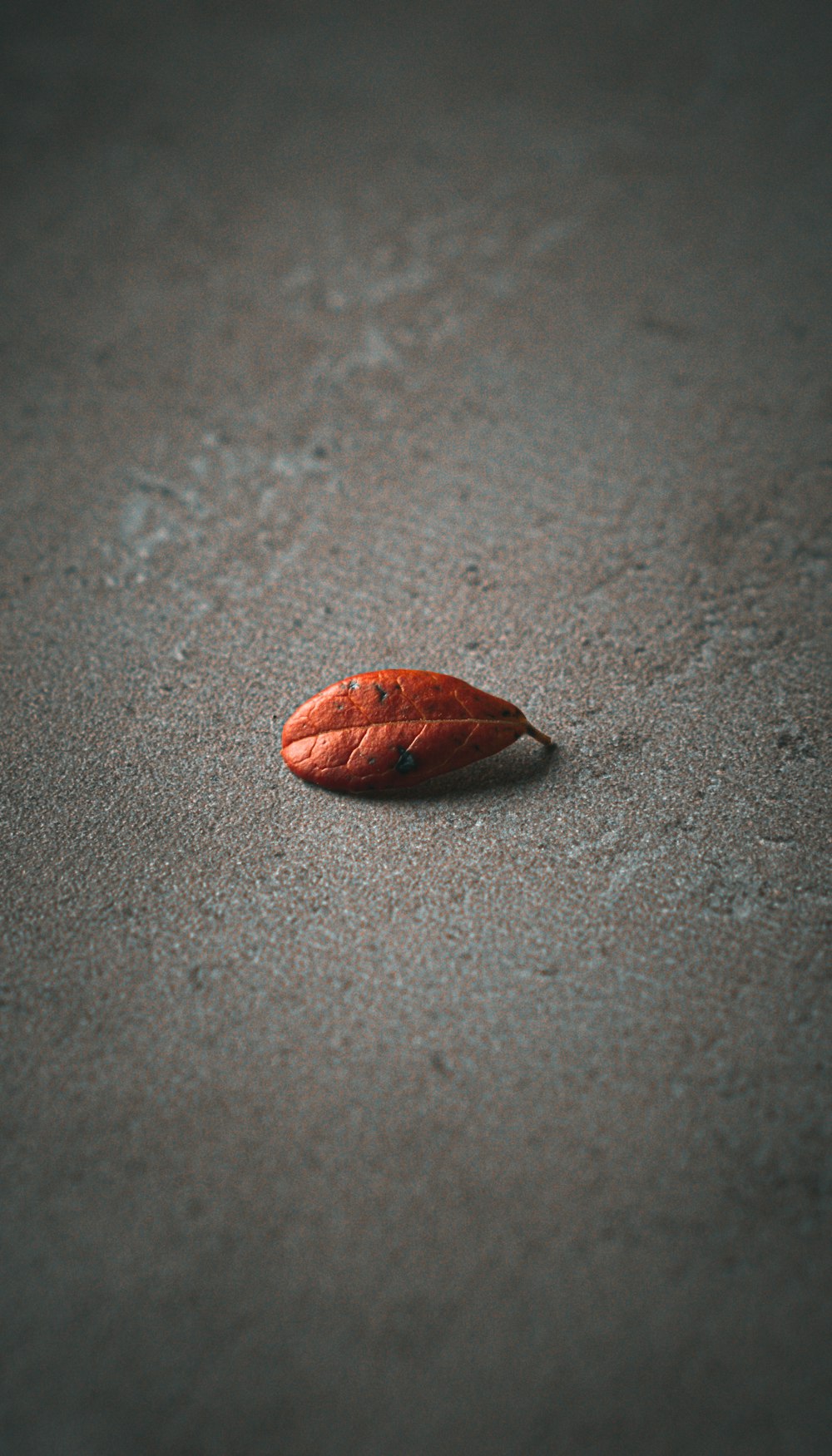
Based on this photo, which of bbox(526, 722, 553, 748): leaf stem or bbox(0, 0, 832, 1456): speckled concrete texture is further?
bbox(526, 722, 553, 748): leaf stem

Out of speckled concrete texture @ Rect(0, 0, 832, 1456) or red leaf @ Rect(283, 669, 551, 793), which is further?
red leaf @ Rect(283, 669, 551, 793)

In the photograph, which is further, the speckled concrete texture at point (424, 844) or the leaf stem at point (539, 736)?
the leaf stem at point (539, 736)

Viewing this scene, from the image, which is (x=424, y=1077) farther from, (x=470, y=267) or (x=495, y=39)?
(x=495, y=39)

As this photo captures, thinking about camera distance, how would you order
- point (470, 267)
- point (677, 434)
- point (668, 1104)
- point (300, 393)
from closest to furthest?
point (668, 1104), point (677, 434), point (300, 393), point (470, 267)

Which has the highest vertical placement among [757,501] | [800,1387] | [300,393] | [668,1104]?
[300,393]

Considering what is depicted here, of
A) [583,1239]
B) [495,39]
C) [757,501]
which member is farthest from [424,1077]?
[495,39]
